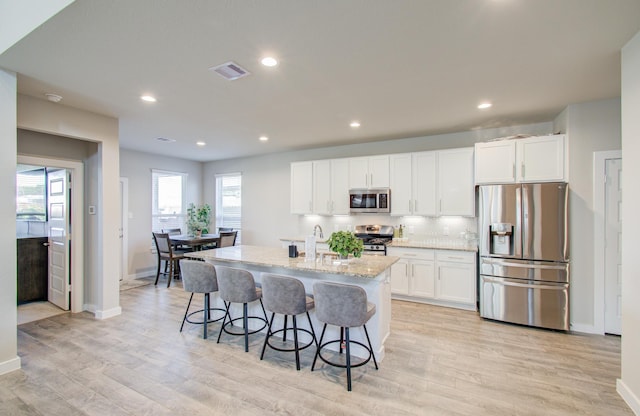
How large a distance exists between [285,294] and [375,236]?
307 cm

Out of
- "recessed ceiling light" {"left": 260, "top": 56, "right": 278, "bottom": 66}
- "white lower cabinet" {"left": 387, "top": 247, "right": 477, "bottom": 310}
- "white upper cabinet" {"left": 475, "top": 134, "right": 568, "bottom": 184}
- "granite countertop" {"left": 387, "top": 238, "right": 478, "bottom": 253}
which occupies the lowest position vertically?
"white lower cabinet" {"left": 387, "top": 247, "right": 477, "bottom": 310}

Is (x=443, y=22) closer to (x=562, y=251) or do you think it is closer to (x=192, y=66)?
(x=192, y=66)

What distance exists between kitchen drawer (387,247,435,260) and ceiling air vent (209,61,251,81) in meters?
3.40

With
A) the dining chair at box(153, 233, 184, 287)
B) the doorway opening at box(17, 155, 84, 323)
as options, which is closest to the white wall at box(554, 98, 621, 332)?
the dining chair at box(153, 233, 184, 287)

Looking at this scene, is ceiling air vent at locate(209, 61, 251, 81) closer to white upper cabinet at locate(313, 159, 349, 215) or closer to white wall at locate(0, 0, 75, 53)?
white wall at locate(0, 0, 75, 53)

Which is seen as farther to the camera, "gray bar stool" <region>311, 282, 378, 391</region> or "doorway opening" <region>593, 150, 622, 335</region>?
"doorway opening" <region>593, 150, 622, 335</region>

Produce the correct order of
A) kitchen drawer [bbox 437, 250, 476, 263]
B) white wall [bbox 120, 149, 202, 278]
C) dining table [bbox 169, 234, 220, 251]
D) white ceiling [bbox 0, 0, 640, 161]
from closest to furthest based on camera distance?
1. white ceiling [bbox 0, 0, 640, 161]
2. kitchen drawer [bbox 437, 250, 476, 263]
3. dining table [bbox 169, 234, 220, 251]
4. white wall [bbox 120, 149, 202, 278]

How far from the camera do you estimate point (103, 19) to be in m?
2.00

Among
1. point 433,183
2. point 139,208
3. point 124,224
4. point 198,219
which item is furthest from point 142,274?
point 433,183

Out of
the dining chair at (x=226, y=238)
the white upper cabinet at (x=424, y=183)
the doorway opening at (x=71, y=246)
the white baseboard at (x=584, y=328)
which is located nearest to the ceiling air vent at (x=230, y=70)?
the doorway opening at (x=71, y=246)

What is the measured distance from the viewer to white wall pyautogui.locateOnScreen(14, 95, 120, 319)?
396cm

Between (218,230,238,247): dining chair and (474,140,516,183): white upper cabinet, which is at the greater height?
(474,140,516,183): white upper cabinet

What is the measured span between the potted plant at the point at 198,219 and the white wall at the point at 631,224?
6.40 metres

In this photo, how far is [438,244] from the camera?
196 inches
